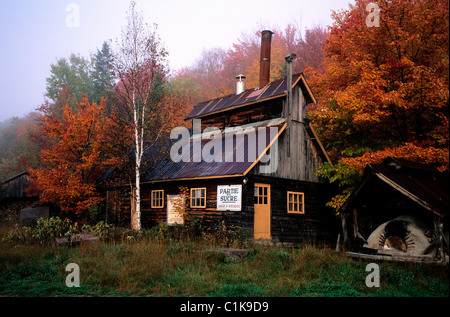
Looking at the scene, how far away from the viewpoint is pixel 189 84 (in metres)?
47.3

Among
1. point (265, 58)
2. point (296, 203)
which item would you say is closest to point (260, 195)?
point (296, 203)

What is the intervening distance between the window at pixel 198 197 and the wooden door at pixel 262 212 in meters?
Result: 2.50

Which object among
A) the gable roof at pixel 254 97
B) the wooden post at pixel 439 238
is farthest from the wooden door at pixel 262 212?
the wooden post at pixel 439 238

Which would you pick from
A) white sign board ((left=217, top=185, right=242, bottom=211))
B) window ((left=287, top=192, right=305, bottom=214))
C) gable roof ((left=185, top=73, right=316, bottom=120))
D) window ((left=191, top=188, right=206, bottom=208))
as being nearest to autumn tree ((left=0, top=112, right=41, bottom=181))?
gable roof ((left=185, top=73, right=316, bottom=120))

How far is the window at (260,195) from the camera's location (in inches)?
630

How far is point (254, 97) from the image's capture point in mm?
18953

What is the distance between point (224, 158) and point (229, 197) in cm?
A: 221

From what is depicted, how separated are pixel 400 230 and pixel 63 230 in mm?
12957

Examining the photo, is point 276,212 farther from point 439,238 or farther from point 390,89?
point 439,238

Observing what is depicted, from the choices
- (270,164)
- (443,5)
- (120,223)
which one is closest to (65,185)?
(120,223)

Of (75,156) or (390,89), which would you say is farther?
(75,156)

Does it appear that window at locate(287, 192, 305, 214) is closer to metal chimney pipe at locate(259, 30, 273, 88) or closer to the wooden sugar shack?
the wooden sugar shack

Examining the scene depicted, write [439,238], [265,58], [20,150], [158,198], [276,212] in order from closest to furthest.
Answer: [439,238]
[276,212]
[158,198]
[265,58]
[20,150]
